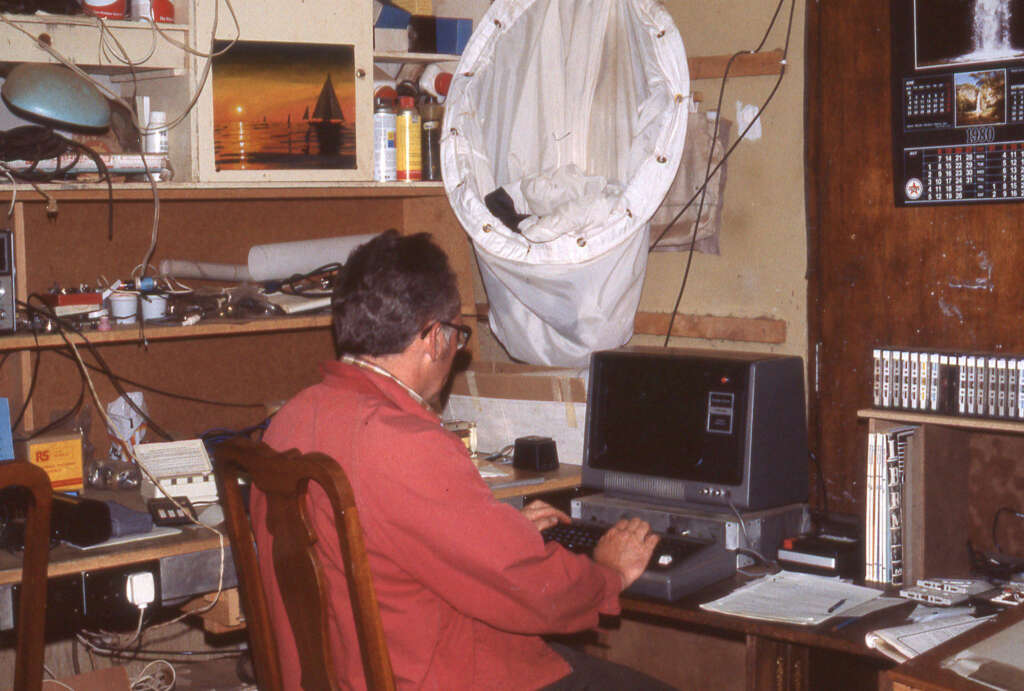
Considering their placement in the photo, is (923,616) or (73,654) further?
(73,654)

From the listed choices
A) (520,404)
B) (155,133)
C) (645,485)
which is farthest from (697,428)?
(155,133)

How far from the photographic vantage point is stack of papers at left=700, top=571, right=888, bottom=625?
2.06m

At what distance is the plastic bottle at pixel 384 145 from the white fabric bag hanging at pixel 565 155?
152 millimetres

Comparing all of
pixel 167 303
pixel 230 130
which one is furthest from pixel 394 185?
pixel 167 303

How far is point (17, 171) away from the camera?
2428mm

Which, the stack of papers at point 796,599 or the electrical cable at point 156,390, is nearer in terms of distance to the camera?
the stack of papers at point 796,599

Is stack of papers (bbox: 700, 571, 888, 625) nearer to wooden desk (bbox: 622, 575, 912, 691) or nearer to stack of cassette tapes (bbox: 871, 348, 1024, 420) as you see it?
wooden desk (bbox: 622, 575, 912, 691)

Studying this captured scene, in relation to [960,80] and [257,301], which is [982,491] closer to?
[960,80]

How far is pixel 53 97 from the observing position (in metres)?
2.36

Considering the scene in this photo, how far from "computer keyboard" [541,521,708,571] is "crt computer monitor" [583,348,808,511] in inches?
7.7

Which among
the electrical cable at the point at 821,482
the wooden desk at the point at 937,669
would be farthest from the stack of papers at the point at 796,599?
the electrical cable at the point at 821,482

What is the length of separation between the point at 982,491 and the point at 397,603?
141cm

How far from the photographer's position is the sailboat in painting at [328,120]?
2.79 meters

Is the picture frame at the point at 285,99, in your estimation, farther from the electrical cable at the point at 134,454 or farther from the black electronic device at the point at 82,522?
the black electronic device at the point at 82,522
